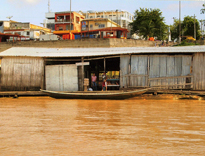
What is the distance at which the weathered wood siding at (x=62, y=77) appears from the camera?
15.6 meters

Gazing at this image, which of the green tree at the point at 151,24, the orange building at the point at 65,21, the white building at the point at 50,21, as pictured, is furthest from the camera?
the white building at the point at 50,21

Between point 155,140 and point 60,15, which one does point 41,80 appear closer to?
point 155,140

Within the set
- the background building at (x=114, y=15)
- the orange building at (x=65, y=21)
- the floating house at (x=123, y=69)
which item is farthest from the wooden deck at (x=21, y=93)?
the background building at (x=114, y=15)

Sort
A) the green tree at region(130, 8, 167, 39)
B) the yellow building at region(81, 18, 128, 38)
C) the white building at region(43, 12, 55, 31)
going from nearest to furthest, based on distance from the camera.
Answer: the yellow building at region(81, 18, 128, 38) < the green tree at region(130, 8, 167, 39) < the white building at region(43, 12, 55, 31)

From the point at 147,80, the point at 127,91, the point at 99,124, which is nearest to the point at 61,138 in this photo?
the point at 99,124

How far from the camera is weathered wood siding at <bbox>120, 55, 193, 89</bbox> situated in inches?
570

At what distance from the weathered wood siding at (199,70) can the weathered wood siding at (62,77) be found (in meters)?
6.76

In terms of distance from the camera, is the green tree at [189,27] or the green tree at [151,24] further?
the green tree at [189,27]

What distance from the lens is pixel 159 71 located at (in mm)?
14609

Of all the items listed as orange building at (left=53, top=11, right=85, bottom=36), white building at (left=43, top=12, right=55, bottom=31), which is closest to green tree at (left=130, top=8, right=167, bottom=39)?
orange building at (left=53, top=11, right=85, bottom=36)

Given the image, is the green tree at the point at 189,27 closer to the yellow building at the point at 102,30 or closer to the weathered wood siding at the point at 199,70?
the yellow building at the point at 102,30

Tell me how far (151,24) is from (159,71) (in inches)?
1006

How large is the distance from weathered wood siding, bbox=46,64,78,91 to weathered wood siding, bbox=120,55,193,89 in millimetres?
3058

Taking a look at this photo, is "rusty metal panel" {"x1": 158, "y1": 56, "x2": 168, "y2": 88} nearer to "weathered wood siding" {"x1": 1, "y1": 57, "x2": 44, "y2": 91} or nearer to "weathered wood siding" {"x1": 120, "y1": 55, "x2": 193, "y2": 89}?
"weathered wood siding" {"x1": 120, "y1": 55, "x2": 193, "y2": 89}
